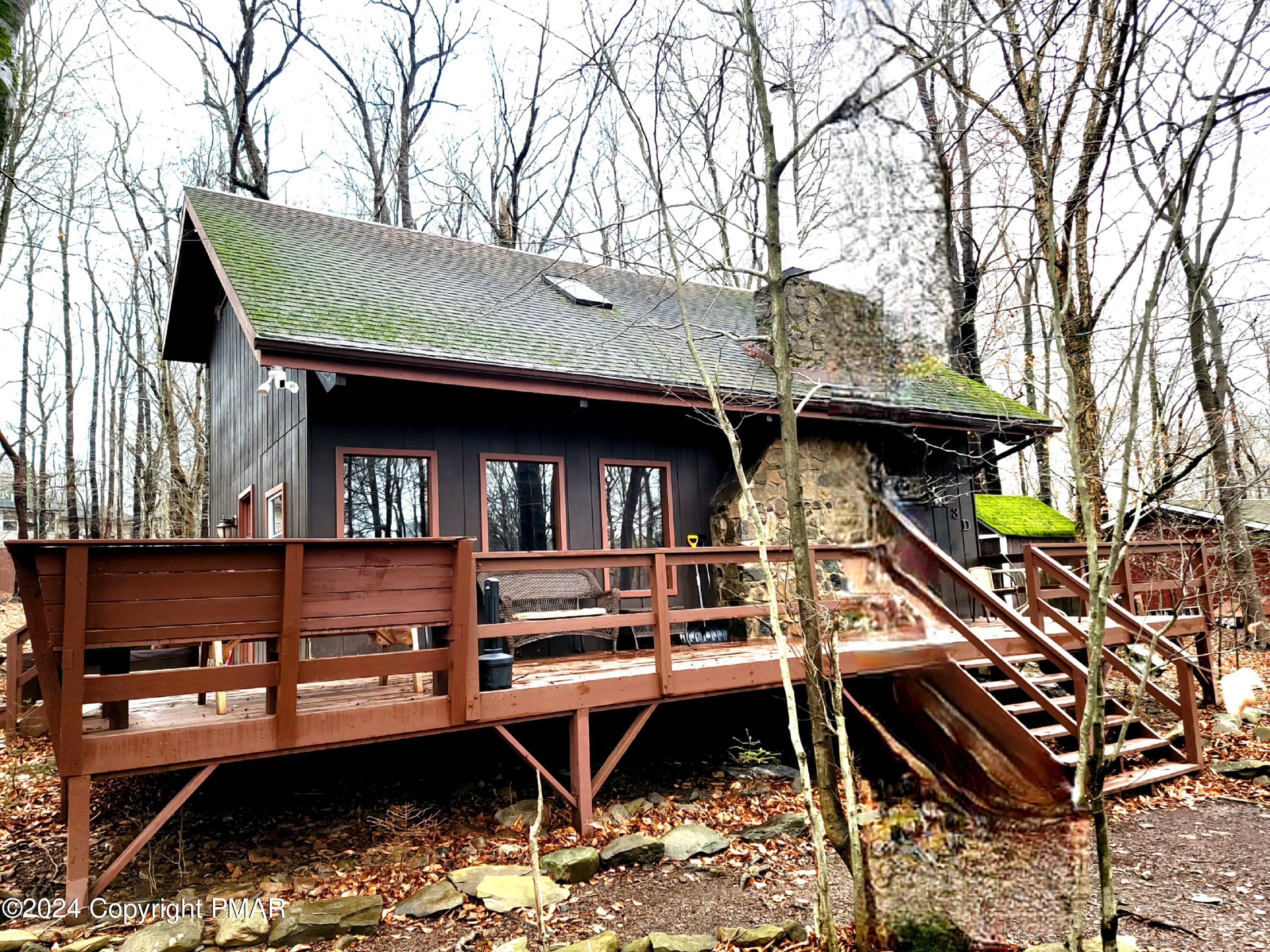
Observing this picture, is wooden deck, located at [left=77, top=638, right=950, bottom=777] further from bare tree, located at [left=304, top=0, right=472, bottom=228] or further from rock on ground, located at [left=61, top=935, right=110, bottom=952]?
bare tree, located at [left=304, top=0, right=472, bottom=228]

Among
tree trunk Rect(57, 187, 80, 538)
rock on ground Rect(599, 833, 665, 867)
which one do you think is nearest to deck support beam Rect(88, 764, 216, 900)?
rock on ground Rect(599, 833, 665, 867)

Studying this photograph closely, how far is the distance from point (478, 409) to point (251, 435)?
3.30m

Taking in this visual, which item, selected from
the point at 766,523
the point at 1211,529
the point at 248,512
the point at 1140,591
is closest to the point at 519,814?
the point at 766,523

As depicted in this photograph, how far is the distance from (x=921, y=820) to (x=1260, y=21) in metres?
2.20

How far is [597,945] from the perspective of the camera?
322 cm

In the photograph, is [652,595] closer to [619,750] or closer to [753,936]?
[619,750]

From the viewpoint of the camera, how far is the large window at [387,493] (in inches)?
279

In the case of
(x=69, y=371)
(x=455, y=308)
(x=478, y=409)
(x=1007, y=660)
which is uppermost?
(x=69, y=371)

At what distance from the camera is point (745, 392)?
7.20 meters

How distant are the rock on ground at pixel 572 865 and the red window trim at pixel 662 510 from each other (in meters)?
3.58

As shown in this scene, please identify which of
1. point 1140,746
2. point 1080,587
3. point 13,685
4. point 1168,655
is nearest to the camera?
point 1140,746

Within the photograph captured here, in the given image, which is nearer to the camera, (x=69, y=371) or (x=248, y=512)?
(x=248, y=512)

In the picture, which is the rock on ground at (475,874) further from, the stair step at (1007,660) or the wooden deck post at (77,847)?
the stair step at (1007,660)

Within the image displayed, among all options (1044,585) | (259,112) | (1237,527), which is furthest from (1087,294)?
(259,112)
